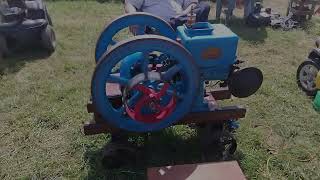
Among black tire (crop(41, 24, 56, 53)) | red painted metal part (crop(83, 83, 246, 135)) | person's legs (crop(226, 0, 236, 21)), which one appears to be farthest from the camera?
person's legs (crop(226, 0, 236, 21))

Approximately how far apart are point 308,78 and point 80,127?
114 inches

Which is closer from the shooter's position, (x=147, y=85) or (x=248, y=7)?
(x=147, y=85)

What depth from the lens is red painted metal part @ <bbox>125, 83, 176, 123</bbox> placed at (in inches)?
110

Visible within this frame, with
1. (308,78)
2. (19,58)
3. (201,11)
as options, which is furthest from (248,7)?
(19,58)

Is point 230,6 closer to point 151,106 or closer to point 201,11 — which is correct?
point 201,11

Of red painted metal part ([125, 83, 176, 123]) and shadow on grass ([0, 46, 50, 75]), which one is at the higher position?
red painted metal part ([125, 83, 176, 123])

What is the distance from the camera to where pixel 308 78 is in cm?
462

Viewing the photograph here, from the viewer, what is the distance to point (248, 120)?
4059 millimetres

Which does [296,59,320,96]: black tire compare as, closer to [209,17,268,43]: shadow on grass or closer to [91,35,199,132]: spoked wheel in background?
[209,17,268,43]: shadow on grass

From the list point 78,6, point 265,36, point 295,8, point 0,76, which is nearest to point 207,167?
point 0,76

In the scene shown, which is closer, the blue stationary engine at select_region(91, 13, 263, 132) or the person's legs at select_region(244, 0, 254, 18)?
the blue stationary engine at select_region(91, 13, 263, 132)

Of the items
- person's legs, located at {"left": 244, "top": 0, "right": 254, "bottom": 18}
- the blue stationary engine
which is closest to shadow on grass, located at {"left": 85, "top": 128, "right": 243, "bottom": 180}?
the blue stationary engine

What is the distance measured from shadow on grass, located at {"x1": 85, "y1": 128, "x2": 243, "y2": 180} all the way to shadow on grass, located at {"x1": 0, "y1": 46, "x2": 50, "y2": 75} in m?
2.31

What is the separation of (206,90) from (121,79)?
1.02 metres
